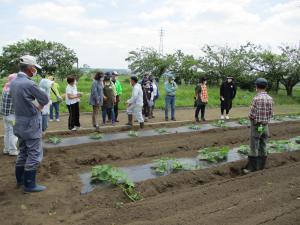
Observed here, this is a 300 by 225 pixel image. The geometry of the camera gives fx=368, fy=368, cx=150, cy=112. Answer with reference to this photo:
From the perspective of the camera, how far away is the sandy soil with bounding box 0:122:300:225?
14.3 ft

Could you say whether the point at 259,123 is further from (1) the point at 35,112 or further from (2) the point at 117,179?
(1) the point at 35,112

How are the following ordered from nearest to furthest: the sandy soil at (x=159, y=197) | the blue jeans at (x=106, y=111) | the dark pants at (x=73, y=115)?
the sandy soil at (x=159, y=197) < the dark pants at (x=73, y=115) < the blue jeans at (x=106, y=111)


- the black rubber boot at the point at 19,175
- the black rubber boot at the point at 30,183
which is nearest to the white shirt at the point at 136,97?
the black rubber boot at the point at 19,175

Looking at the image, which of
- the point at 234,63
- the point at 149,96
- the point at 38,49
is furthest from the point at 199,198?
the point at 38,49

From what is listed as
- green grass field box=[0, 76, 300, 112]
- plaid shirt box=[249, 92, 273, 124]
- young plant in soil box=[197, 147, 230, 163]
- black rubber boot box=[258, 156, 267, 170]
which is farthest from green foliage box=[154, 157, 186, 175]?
green grass field box=[0, 76, 300, 112]

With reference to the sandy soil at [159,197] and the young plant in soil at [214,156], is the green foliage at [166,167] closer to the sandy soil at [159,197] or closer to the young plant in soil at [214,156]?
the sandy soil at [159,197]

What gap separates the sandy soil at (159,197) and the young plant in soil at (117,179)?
118mm

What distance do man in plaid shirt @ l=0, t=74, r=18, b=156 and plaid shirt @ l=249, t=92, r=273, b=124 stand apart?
14.1ft

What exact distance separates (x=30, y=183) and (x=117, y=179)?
1.26m

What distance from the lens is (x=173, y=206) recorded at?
4.75 metres

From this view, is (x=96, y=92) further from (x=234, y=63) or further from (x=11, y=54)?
(x=11, y=54)

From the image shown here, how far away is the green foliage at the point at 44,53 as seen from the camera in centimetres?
2802

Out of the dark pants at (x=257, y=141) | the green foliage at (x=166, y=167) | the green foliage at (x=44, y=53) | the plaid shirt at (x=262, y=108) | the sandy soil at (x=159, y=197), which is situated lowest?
the sandy soil at (x=159, y=197)

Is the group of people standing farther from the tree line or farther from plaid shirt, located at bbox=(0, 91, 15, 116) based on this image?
the tree line
